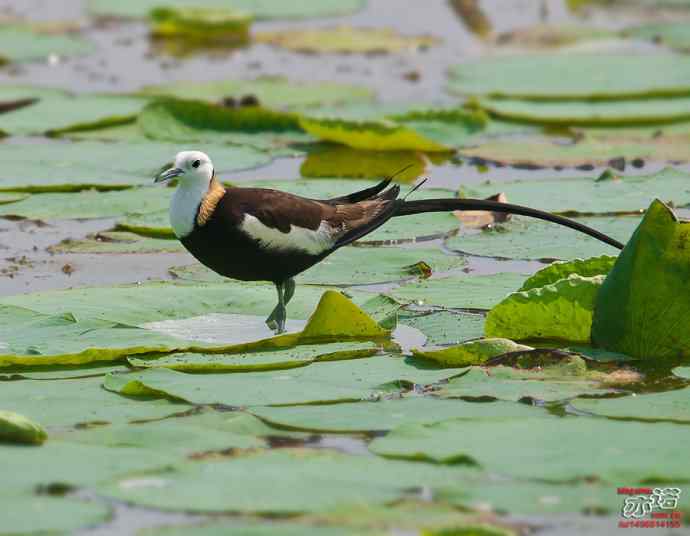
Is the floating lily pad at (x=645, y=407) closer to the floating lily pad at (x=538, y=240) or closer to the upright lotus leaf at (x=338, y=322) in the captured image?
the upright lotus leaf at (x=338, y=322)

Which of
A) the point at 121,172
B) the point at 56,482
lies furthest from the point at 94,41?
the point at 56,482

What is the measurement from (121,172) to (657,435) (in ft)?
16.0

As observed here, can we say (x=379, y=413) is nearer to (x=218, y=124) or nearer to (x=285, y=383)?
(x=285, y=383)

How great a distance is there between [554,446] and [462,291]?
6.63 ft

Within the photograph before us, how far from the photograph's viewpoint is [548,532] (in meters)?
3.98

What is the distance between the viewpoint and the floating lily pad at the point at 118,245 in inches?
293

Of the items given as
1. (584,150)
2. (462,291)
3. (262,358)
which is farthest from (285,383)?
(584,150)

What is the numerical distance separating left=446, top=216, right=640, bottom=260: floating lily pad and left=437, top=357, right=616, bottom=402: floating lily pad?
179cm

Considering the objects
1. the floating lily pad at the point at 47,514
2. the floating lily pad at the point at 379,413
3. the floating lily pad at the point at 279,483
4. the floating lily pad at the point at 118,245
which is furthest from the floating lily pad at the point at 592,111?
the floating lily pad at the point at 47,514

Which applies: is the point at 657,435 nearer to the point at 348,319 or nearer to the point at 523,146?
the point at 348,319

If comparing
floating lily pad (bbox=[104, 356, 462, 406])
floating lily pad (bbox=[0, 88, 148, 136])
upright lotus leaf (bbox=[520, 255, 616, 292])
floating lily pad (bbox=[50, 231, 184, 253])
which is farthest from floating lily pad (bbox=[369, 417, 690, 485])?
floating lily pad (bbox=[0, 88, 148, 136])

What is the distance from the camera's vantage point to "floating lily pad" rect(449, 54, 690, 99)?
11.1 m

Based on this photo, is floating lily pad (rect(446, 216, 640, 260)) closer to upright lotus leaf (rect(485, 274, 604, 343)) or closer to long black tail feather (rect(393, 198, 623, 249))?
long black tail feather (rect(393, 198, 623, 249))

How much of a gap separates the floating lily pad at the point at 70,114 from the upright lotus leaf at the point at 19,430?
5066mm
